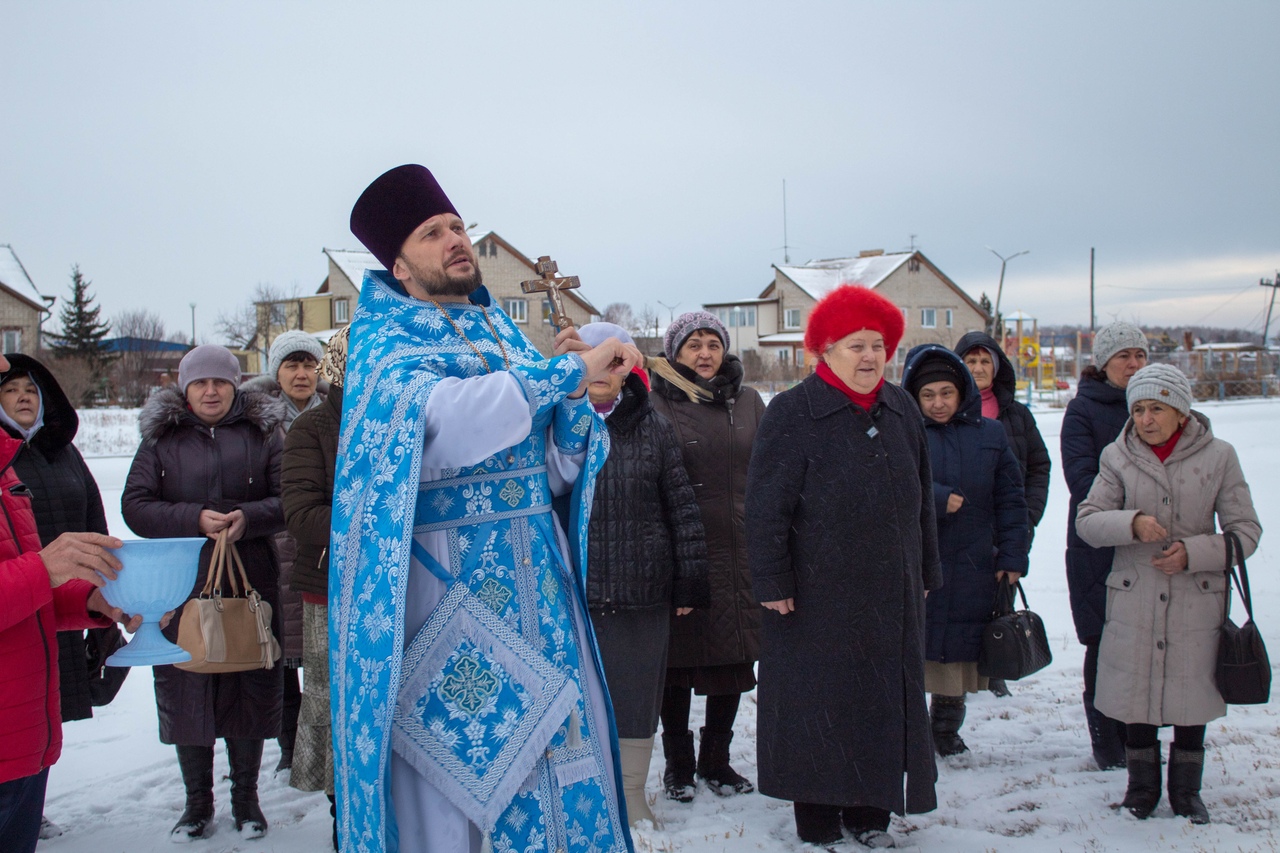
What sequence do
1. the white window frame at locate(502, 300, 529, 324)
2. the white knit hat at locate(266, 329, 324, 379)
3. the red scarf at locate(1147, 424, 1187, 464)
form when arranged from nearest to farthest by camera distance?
the red scarf at locate(1147, 424, 1187, 464) → the white knit hat at locate(266, 329, 324, 379) → the white window frame at locate(502, 300, 529, 324)

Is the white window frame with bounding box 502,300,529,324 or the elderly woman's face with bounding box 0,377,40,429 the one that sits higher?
the white window frame with bounding box 502,300,529,324

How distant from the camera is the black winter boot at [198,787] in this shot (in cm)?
409

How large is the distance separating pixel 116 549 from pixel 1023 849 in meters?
3.28

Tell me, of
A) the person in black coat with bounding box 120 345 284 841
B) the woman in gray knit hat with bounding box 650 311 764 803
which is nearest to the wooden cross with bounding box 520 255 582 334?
the woman in gray knit hat with bounding box 650 311 764 803

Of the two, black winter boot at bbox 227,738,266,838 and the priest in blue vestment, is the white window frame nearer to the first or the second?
black winter boot at bbox 227,738,266,838

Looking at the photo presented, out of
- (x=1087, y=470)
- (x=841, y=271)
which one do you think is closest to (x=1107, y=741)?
(x=1087, y=470)

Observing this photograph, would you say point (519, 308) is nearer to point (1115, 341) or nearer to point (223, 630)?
point (1115, 341)

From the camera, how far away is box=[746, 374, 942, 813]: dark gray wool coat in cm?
370

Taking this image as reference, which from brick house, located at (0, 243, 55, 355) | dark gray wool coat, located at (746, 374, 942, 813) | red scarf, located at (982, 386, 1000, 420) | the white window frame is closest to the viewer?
dark gray wool coat, located at (746, 374, 942, 813)

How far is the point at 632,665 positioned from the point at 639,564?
0.43m

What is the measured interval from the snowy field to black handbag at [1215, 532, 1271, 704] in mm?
491

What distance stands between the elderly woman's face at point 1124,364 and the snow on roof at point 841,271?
148 feet

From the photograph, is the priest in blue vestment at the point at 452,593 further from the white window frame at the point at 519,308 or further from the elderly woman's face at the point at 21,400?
the white window frame at the point at 519,308

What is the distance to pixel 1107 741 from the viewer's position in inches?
178
